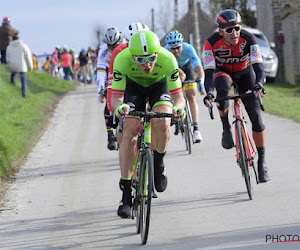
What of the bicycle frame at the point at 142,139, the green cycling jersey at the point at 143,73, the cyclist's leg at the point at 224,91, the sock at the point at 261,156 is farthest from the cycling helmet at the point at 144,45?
the sock at the point at 261,156

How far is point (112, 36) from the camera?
12164mm

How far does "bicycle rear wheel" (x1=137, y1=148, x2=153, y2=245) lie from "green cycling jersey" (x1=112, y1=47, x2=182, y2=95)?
96 cm

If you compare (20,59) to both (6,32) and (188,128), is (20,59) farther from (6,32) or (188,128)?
(188,128)

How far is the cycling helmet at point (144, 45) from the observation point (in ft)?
25.8

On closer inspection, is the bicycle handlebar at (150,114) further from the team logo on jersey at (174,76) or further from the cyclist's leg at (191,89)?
the cyclist's leg at (191,89)

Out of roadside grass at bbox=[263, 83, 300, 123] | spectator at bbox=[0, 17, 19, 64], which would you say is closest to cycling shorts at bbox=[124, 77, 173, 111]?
roadside grass at bbox=[263, 83, 300, 123]

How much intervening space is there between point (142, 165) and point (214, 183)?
9.74ft

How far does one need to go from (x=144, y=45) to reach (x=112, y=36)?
4.36 metres

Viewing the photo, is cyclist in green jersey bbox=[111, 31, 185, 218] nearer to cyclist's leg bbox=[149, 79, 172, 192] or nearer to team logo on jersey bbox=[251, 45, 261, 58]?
cyclist's leg bbox=[149, 79, 172, 192]

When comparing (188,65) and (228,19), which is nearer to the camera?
(228,19)

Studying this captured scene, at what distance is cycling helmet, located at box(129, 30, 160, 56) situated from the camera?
310 inches

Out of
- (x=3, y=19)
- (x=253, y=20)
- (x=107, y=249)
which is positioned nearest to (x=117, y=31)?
(x=107, y=249)

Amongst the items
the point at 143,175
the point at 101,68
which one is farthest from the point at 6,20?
the point at 143,175

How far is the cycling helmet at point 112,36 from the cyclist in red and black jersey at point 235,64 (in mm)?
2572
